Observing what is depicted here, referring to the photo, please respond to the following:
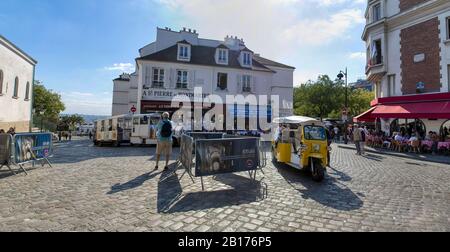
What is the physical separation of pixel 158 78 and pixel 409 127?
21.1 m

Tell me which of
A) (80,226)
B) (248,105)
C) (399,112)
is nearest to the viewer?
(80,226)

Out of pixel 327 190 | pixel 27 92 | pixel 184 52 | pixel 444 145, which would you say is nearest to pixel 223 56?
pixel 184 52

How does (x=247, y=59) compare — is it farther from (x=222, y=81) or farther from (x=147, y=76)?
(x=147, y=76)

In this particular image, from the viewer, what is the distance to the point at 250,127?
25.2 meters

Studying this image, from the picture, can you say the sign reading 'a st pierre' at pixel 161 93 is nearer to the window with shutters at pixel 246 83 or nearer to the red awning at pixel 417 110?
the window with shutters at pixel 246 83

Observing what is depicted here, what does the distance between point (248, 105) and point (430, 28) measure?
15.5 meters

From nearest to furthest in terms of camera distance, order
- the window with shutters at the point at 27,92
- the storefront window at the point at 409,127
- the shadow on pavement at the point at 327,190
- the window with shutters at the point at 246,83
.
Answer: the shadow on pavement at the point at 327,190 → the storefront window at the point at 409,127 → the window with shutters at the point at 27,92 → the window with shutters at the point at 246,83

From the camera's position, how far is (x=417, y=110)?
49.6ft

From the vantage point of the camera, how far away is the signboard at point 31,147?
23.0 feet

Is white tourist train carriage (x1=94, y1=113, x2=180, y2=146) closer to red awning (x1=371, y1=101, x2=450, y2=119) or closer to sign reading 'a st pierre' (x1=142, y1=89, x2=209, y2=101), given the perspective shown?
sign reading 'a st pierre' (x1=142, y1=89, x2=209, y2=101)

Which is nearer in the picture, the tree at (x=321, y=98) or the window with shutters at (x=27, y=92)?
the window with shutters at (x=27, y=92)

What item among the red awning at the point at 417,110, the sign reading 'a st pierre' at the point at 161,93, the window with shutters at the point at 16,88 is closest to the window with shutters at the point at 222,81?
the sign reading 'a st pierre' at the point at 161,93

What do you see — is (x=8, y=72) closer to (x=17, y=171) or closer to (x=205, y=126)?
(x=17, y=171)
